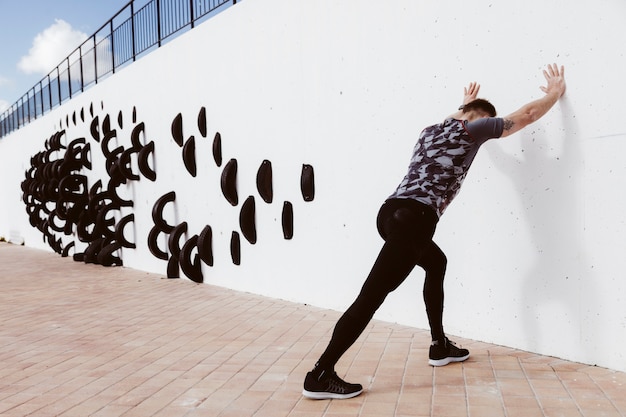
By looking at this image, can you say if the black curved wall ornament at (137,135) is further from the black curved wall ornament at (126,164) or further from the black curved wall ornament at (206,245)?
the black curved wall ornament at (206,245)

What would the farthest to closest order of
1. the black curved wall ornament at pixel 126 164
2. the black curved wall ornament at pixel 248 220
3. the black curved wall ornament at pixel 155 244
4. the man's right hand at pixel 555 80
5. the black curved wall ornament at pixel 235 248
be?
the black curved wall ornament at pixel 126 164 → the black curved wall ornament at pixel 155 244 → the black curved wall ornament at pixel 235 248 → the black curved wall ornament at pixel 248 220 → the man's right hand at pixel 555 80

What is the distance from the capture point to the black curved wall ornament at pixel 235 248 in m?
7.54

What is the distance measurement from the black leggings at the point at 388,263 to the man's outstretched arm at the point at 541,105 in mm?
712

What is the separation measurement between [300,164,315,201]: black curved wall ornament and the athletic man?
8.07ft

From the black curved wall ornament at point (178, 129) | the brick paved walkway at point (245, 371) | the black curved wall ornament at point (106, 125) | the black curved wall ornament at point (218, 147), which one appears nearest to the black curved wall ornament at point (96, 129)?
the black curved wall ornament at point (106, 125)

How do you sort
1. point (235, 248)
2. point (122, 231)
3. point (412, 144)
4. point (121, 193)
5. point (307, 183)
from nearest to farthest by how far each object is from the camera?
1. point (412, 144)
2. point (307, 183)
3. point (235, 248)
4. point (122, 231)
5. point (121, 193)

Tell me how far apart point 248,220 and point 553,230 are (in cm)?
390

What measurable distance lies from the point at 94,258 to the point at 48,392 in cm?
868

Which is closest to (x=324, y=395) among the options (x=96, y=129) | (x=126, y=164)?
(x=126, y=164)

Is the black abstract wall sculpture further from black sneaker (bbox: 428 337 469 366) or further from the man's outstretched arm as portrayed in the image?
the man's outstretched arm

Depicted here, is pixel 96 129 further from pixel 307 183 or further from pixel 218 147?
pixel 307 183

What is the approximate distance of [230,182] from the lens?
7.45 metres

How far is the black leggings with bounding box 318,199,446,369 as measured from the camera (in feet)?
10.6

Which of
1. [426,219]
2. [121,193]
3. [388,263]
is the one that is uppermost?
[121,193]
